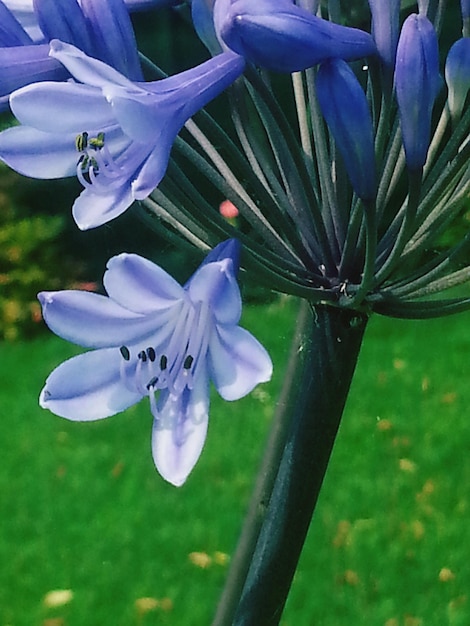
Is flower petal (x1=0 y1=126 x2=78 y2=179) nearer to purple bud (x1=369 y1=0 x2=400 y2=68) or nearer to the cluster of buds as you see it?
the cluster of buds

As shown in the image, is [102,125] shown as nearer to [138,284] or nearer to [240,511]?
[138,284]

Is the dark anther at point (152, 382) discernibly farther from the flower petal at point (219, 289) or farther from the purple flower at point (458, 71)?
the purple flower at point (458, 71)

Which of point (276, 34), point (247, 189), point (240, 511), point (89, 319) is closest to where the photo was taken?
point (276, 34)

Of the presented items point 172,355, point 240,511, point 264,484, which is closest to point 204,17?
point 172,355

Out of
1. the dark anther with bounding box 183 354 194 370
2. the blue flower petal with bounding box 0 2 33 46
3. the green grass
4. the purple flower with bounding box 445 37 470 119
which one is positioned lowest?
the green grass

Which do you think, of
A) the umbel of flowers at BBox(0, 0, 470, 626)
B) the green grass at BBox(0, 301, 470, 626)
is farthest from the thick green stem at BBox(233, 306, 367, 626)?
the green grass at BBox(0, 301, 470, 626)

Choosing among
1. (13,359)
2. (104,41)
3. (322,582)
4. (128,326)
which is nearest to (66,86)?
(104,41)
